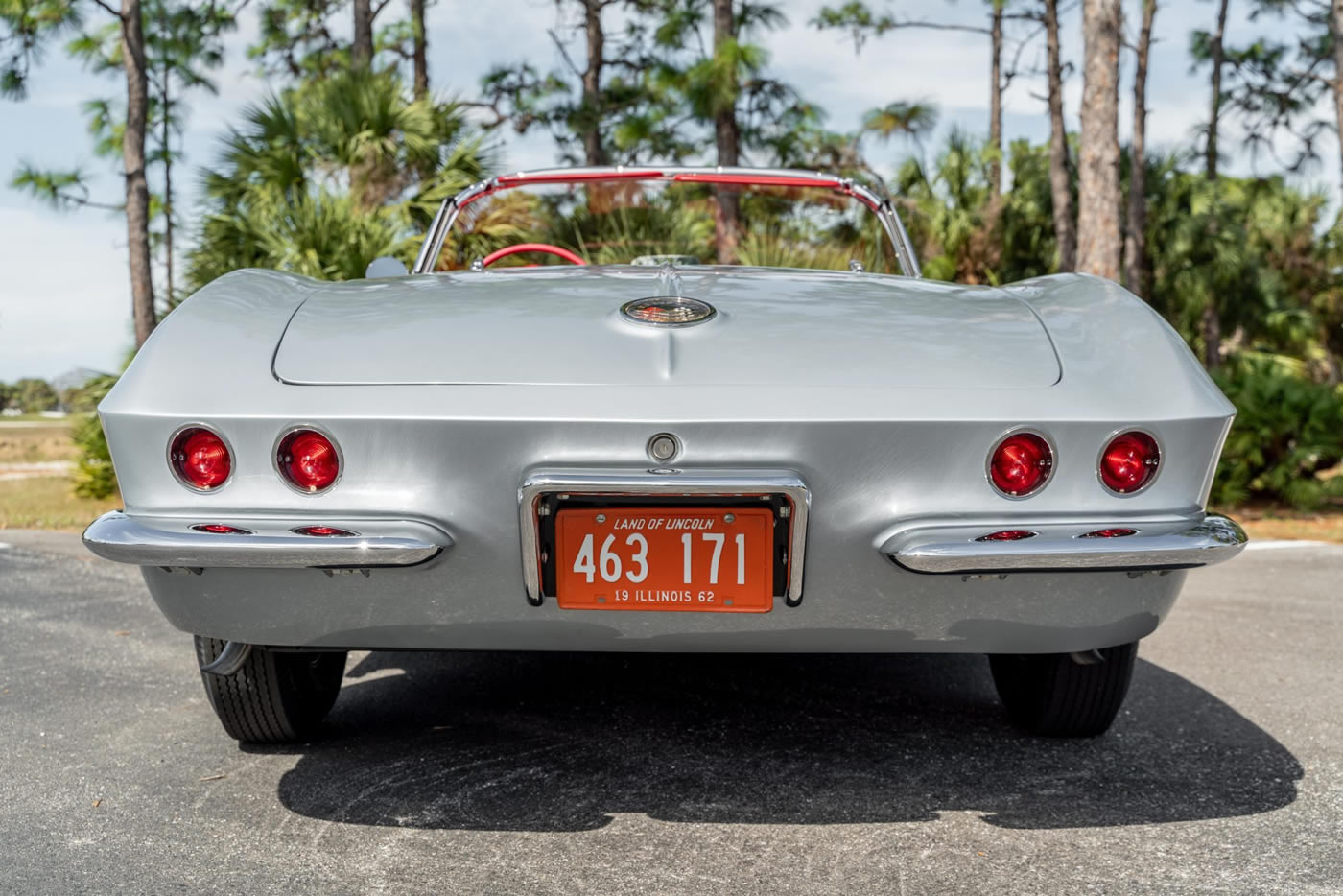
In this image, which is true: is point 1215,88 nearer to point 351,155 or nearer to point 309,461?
point 351,155

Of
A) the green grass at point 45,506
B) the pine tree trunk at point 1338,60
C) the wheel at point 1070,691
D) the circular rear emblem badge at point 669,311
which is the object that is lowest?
the green grass at point 45,506

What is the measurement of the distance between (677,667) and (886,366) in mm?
1543

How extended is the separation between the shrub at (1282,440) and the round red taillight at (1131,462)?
7289 mm

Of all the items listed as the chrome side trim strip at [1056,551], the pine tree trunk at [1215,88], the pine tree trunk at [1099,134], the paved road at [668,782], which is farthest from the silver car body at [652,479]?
the pine tree trunk at [1215,88]

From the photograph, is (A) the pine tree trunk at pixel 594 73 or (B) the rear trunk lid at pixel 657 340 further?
(A) the pine tree trunk at pixel 594 73

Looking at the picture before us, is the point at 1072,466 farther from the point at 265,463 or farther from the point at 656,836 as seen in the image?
the point at 265,463

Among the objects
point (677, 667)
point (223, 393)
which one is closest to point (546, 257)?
point (677, 667)

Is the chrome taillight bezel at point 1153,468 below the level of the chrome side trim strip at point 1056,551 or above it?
above

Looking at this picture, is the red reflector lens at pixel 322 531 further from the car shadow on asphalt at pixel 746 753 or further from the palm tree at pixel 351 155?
the palm tree at pixel 351 155

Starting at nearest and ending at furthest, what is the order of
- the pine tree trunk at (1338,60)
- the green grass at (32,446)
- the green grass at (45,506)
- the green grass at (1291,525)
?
the green grass at (1291,525), the green grass at (45,506), the pine tree trunk at (1338,60), the green grass at (32,446)

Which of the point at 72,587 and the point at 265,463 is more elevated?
the point at 265,463

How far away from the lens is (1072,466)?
1908mm

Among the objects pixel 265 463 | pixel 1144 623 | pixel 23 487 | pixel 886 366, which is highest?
pixel 886 366

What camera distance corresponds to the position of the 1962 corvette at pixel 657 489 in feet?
6.09
